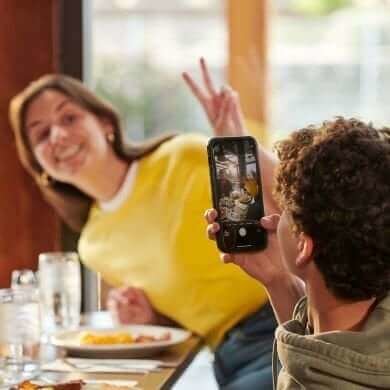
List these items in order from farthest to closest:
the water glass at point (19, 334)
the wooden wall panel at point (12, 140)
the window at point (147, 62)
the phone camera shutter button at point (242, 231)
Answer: the window at point (147, 62)
the wooden wall panel at point (12, 140)
the water glass at point (19, 334)
the phone camera shutter button at point (242, 231)

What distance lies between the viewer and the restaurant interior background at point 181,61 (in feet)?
9.59

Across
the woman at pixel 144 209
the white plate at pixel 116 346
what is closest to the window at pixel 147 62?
the woman at pixel 144 209

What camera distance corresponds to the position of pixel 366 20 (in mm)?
3000

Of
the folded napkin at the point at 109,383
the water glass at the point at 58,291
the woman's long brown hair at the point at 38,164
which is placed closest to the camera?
the folded napkin at the point at 109,383

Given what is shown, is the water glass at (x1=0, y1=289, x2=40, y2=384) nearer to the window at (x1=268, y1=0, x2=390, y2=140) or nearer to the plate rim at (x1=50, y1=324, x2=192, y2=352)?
the plate rim at (x1=50, y1=324, x2=192, y2=352)

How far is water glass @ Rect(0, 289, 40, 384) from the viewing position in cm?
199

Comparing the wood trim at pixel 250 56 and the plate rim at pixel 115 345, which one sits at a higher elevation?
the wood trim at pixel 250 56

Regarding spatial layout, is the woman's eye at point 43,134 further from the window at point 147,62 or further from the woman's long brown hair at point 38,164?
the window at point 147,62

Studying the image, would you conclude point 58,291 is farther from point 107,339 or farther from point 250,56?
point 250,56

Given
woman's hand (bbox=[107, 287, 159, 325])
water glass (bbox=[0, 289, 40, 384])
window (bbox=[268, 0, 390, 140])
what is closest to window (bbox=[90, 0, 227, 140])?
window (bbox=[268, 0, 390, 140])

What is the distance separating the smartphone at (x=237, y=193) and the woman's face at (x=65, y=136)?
0.89 m

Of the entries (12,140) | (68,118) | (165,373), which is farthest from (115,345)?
(12,140)

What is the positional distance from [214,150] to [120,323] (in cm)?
84

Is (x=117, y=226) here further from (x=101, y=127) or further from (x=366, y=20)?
(x=366, y=20)
